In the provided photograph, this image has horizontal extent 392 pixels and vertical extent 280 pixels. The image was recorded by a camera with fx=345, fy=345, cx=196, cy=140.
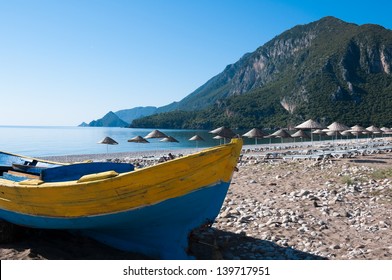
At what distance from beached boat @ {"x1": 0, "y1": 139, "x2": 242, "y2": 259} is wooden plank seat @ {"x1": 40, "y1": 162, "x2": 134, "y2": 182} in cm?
62

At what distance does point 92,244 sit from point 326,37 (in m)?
202

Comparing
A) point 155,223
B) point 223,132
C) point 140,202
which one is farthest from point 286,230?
point 223,132

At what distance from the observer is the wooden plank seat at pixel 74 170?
6457mm

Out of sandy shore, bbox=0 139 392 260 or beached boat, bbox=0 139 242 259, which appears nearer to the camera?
beached boat, bbox=0 139 242 259

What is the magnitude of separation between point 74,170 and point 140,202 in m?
2.15

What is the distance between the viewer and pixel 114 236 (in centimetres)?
589

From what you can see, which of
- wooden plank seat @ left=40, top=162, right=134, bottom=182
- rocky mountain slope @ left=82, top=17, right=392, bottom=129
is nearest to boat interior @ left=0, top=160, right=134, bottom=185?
wooden plank seat @ left=40, top=162, right=134, bottom=182

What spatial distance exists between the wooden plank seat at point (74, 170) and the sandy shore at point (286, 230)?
107 cm

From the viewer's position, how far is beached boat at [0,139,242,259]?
5223mm

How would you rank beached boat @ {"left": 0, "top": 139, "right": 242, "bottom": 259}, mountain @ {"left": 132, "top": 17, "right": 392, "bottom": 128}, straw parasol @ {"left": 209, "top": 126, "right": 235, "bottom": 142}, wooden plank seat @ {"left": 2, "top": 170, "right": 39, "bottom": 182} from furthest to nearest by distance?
mountain @ {"left": 132, "top": 17, "right": 392, "bottom": 128} < straw parasol @ {"left": 209, "top": 126, "right": 235, "bottom": 142} < wooden plank seat @ {"left": 2, "top": 170, "right": 39, "bottom": 182} < beached boat @ {"left": 0, "top": 139, "right": 242, "bottom": 259}

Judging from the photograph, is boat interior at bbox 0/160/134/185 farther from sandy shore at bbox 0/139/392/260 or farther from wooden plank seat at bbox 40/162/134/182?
sandy shore at bbox 0/139/392/260

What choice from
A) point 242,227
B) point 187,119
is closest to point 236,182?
point 242,227

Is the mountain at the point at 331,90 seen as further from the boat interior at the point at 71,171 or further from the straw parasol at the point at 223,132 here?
the boat interior at the point at 71,171

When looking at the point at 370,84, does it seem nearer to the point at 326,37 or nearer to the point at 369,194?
the point at 326,37
